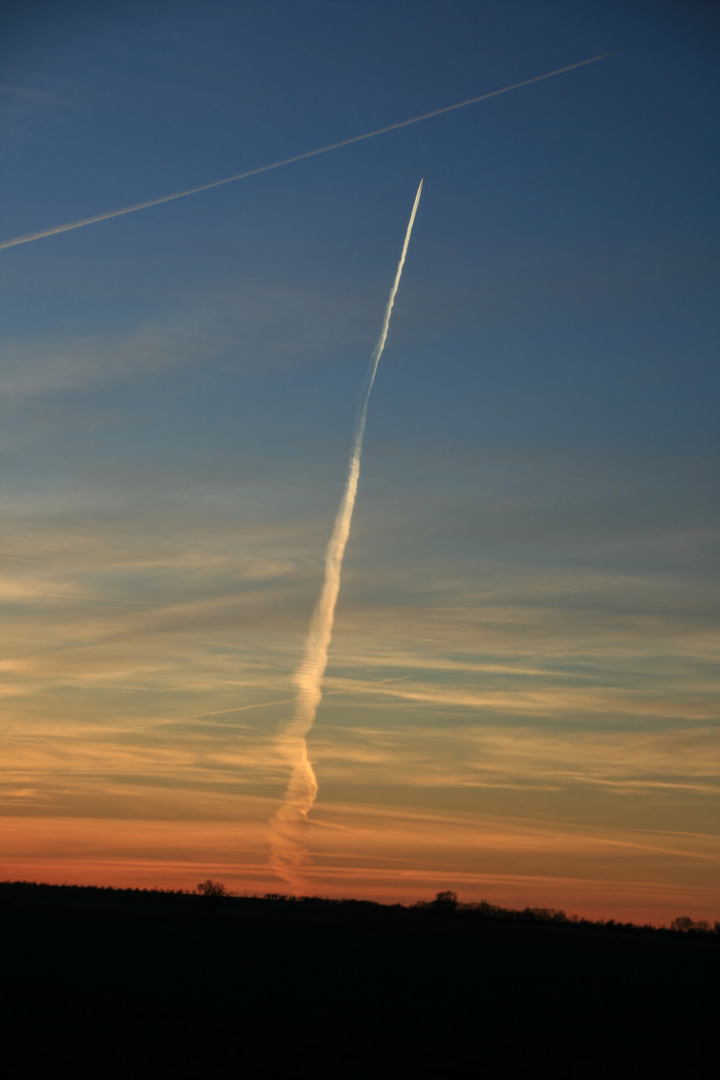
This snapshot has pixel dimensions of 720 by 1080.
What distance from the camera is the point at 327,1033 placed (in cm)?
3014

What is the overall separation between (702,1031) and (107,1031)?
20.2m

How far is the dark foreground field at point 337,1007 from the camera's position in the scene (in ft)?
86.4

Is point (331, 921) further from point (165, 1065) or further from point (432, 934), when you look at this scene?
point (165, 1065)

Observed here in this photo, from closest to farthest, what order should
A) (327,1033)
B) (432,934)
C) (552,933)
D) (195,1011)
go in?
1. (327,1033)
2. (195,1011)
3. (432,934)
4. (552,933)

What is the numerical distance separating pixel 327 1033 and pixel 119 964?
17709mm

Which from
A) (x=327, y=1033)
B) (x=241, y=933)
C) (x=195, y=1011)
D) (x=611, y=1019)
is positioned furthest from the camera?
(x=241, y=933)

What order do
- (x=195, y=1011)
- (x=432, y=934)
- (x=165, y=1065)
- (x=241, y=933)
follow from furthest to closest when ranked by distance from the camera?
(x=432, y=934) → (x=241, y=933) → (x=195, y=1011) → (x=165, y=1065)

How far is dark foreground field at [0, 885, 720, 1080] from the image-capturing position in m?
26.3

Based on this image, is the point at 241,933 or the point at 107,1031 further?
the point at 241,933

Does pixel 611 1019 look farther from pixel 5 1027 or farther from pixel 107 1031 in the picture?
pixel 5 1027

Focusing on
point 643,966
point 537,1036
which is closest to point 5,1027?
point 537,1036

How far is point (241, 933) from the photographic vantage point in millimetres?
68750

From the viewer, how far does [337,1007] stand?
34938 mm

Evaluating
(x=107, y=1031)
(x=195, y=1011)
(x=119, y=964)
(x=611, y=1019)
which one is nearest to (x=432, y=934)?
(x=119, y=964)
